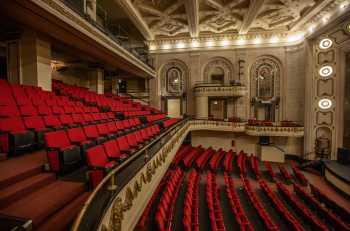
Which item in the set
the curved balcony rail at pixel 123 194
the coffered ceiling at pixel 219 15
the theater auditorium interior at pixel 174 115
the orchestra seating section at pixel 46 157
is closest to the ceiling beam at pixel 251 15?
the coffered ceiling at pixel 219 15

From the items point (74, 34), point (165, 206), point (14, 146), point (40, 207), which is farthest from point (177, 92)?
point (40, 207)

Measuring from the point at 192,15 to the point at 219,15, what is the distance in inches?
50.2

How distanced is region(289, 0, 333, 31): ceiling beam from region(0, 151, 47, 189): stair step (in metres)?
8.06

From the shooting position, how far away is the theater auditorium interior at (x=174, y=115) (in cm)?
154

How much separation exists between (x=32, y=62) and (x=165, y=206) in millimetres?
3873

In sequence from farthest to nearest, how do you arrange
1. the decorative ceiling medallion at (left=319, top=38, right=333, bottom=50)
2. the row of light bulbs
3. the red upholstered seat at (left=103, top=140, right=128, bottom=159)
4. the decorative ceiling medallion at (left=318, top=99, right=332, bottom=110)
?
the row of light bulbs, the decorative ceiling medallion at (left=318, top=99, right=332, bottom=110), the decorative ceiling medallion at (left=319, top=38, right=333, bottom=50), the red upholstered seat at (left=103, top=140, right=128, bottom=159)

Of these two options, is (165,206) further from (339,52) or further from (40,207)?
(339,52)

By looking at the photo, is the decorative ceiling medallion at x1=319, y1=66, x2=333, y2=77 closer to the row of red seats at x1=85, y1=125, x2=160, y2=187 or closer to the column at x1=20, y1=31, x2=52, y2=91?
the row of red seats at x1=85, y1=125, x2=160, y2=187

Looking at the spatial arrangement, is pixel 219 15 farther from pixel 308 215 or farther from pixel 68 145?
pixel 68 145

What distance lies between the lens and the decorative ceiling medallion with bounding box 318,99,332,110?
6.13 meters

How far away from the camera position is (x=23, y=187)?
1.25 metres

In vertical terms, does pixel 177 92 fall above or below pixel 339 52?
below

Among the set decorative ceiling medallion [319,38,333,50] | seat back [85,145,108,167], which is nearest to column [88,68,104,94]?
seat back [85,145,108,167]

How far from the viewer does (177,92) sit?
30.1 ft
